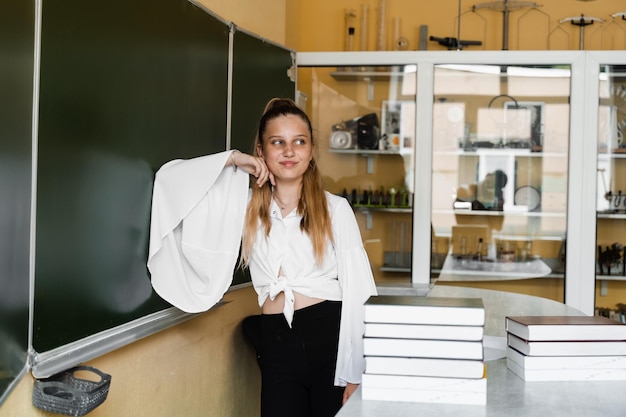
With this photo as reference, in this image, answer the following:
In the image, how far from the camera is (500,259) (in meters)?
4.78

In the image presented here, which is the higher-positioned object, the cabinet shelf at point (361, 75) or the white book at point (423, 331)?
the cabinet shelf at point (361, 75)

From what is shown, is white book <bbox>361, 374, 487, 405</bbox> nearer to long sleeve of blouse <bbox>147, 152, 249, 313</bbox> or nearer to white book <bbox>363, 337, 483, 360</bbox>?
white book <bbox>363, 337, 483, 360</bbox>

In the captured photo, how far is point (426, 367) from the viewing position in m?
1.72

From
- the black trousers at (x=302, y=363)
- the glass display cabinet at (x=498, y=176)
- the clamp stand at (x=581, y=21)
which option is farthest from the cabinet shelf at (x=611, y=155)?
the black trousers at (x=302, y=363)

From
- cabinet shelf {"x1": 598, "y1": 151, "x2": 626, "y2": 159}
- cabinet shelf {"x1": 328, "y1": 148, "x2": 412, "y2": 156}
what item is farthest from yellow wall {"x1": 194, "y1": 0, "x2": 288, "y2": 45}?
cabinet shelf {"x1": 598, "y1": 151, "x2": 626, "y2": 159}

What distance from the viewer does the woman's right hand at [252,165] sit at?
2471mm

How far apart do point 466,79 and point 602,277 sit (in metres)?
1.41

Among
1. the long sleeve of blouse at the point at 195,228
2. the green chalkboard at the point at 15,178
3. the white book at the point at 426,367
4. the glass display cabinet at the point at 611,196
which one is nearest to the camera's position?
the green chalkboard at the point at 15,178

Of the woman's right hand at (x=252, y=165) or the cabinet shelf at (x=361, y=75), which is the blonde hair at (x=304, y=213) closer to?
the woman's right hand at (x=252, y=165)

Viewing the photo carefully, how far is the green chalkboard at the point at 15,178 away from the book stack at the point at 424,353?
0.75 meters

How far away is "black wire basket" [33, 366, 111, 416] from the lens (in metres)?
1.84

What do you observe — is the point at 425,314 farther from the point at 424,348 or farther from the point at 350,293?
the point at 350,293

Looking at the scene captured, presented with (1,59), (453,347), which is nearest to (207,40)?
(1,59)

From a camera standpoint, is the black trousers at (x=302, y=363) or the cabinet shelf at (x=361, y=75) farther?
the cabinet shelf at (x=361, y=75)
